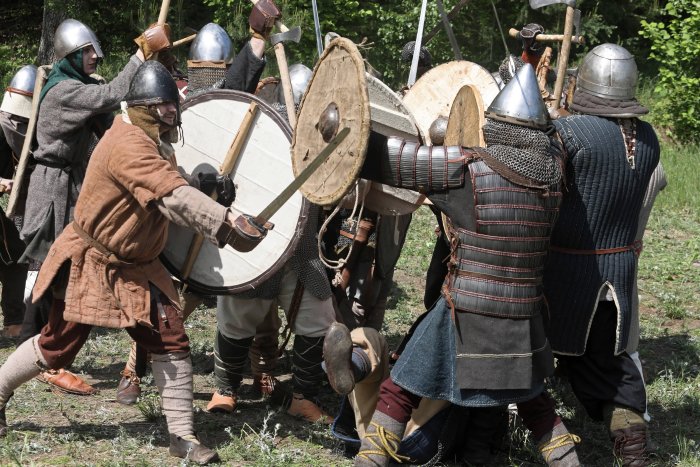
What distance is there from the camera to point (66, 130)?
5004 millimetres

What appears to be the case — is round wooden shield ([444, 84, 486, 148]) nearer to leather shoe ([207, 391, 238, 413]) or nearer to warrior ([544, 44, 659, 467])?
warrior ([544, 44, 659, 467])

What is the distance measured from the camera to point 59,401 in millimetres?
4898

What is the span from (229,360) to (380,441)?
1.29 metres

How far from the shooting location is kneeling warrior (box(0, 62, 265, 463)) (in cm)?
391

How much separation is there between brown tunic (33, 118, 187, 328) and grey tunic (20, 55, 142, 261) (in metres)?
0.95

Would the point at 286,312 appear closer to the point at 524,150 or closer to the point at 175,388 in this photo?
the point at 175,388

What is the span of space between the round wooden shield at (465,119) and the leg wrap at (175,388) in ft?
4.79

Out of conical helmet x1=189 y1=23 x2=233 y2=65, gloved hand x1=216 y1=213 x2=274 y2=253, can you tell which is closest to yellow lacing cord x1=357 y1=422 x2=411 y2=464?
gloved hand x1=216 y1=213 x2=274 y2=253

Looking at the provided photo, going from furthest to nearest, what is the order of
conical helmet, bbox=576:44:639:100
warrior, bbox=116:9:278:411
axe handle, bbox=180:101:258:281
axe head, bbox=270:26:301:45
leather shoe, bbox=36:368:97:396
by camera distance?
leather shoe, bbox=36:368:97:396 < warrior, bbox=116:9:278:411 < axe head, bbox=270:26:301:45 < axe handle, bbox=180:101:258:281 < conical helmet, bbox=576:44:639:100

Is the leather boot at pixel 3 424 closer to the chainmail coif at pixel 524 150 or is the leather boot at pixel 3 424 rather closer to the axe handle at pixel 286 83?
the axe handle at pixel 286 83

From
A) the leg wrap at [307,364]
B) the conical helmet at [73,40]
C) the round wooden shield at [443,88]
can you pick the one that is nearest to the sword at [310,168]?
the leg wrap at [307,364]

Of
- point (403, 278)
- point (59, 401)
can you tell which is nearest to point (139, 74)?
point (59, 401)

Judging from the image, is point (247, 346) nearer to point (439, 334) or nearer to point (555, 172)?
point (439, 334)

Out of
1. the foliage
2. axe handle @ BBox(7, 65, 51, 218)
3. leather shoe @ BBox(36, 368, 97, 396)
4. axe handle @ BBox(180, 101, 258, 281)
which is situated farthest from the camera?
the foliage
